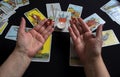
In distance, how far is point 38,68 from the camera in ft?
3.76

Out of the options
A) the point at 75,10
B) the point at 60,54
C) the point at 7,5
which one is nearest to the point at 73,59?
the point at 60,54

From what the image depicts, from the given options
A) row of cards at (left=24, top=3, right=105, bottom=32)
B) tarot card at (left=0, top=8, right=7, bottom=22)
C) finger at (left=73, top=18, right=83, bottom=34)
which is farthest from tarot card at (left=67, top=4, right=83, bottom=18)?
tarot card at (left=0, top=8, right=7, bottom=22)

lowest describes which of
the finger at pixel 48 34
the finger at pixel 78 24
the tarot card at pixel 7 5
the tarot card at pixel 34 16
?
the finger at pixel 48 34

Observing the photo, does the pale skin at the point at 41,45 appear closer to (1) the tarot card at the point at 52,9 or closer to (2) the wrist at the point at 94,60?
(2) the wrist at the point at 94,60

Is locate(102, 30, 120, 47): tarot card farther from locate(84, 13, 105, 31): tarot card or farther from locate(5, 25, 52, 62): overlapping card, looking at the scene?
locate(5, 25, 52, 62): overlapping card

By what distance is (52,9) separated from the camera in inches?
56.2

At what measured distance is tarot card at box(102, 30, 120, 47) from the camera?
→ 4.13ft

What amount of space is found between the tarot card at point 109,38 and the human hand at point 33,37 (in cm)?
33

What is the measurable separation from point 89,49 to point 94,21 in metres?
0.31

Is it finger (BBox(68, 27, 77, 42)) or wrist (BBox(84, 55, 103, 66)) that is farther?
finger (BBox(68, 27, 77, 42))

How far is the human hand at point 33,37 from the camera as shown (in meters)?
1.12

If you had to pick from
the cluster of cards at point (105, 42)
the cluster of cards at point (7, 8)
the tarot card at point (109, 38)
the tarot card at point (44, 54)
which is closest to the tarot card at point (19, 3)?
the cluster of cards at point (7, 8)

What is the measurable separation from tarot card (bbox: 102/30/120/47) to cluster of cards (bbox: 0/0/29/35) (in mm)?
588

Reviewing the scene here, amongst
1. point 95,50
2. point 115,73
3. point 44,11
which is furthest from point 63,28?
point 115,73
